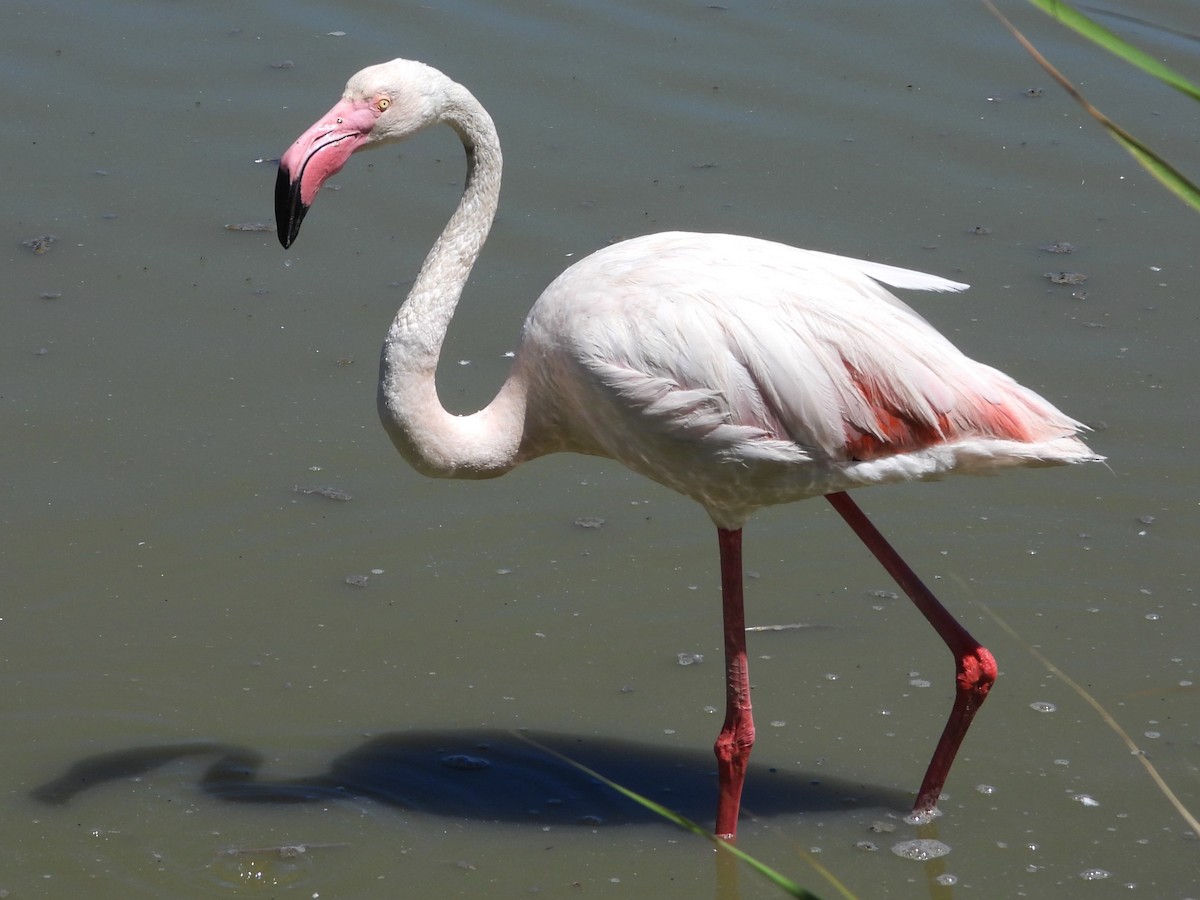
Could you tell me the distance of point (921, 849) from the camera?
479 centimetres

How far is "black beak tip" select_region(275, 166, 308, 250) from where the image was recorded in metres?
4.38

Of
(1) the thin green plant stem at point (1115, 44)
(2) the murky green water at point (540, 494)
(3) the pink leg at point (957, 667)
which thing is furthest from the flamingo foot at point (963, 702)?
(1) the thin green plant stem at point (1115, 44)

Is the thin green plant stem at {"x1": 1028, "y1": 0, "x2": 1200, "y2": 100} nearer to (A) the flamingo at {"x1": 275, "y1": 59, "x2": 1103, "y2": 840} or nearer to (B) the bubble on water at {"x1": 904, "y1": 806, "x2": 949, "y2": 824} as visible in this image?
(A) the flamingo at {"x1": 275, "y1": 59, "x2": 1103, "y2": 840}

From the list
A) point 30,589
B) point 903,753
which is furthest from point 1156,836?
point 30,589

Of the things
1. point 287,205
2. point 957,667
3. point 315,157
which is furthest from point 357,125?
point 957,667

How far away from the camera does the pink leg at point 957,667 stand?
4812 mm

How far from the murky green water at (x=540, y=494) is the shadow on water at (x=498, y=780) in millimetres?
24

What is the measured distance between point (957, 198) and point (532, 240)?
2213 mm

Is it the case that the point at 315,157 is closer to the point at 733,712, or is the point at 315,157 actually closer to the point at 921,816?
the point at 733,712

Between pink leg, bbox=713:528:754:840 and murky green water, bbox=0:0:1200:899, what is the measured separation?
0.18 metres

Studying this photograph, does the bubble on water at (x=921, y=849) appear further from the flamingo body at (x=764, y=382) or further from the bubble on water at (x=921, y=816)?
the flamingo body at (x=764, y=382)

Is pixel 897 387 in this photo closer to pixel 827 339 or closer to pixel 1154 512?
pixel 827 339

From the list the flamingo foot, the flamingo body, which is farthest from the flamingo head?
the flamingo foot

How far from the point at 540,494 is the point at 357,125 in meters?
2.12
